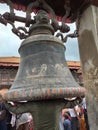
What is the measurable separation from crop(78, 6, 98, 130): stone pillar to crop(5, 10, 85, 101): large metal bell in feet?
4.73

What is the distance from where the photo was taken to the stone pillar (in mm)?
3107

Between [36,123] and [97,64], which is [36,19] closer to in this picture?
[36,123]

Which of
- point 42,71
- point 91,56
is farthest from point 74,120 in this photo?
point 42,71

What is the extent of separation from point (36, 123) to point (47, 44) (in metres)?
0.61

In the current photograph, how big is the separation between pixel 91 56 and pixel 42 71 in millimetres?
1803

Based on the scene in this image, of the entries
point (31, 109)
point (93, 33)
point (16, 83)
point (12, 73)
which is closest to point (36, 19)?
point (16, 83)

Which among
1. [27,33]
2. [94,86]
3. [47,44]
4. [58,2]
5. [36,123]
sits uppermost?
[58,2]

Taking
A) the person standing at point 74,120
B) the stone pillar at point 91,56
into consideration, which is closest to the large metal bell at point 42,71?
the stone pillar at point 91,56

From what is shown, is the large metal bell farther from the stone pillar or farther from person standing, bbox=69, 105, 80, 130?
person standing, bbox=69, 105, 80, 130

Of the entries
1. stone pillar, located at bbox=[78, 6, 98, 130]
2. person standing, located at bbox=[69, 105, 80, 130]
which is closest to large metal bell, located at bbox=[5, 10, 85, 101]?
stone pillar, located at bbox=[78, 6, 98, 130]

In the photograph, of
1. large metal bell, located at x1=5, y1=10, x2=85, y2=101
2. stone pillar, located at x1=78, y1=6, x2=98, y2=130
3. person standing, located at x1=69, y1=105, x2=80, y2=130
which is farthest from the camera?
person standing, located at x1=69, y1=105, x2=80, y2=130

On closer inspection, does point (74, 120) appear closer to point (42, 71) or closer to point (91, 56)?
point (91, 56)

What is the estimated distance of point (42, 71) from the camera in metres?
1.55

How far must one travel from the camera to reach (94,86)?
10.3 ft
